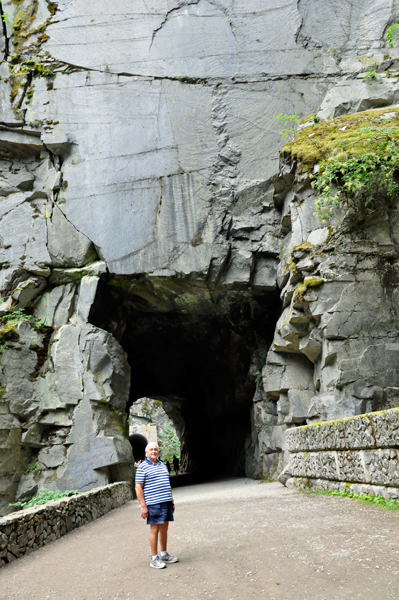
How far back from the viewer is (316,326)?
40.8 feet

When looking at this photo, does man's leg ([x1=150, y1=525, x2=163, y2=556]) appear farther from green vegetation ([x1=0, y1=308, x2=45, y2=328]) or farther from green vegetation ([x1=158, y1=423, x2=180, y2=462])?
green vegetation ([x1=158, y1=423, x2=180, y2=462])

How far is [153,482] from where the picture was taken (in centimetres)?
454

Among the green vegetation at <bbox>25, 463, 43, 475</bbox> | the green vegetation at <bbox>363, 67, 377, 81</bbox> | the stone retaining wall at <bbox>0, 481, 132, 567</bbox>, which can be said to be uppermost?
the green vegetation at <bbox>363, 67, 377, 81</bbox>

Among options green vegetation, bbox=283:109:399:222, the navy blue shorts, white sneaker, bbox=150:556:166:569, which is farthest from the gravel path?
green vegetation, bbox=283:109:399:222

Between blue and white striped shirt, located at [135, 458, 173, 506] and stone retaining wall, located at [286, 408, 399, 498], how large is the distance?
2733mm

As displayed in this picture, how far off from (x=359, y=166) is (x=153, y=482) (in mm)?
9225

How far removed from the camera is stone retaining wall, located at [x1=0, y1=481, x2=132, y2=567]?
5.37 meters

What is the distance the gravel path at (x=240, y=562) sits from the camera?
3.50m

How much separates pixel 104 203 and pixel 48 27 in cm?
701

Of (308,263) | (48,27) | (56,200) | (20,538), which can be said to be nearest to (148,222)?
(56,200)

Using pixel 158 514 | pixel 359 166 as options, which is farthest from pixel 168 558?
pixel 359 166

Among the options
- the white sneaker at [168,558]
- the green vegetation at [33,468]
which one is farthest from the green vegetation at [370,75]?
the green vegetation at [33,468]

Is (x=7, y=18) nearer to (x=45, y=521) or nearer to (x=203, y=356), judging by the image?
(x=203, y=356)

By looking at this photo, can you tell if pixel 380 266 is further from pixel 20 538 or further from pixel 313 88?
pixel 20 538
